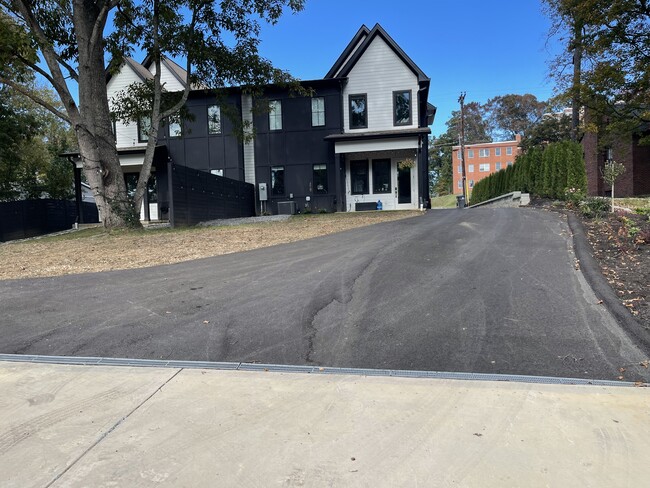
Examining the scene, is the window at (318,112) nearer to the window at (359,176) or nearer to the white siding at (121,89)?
the window at (359,176)

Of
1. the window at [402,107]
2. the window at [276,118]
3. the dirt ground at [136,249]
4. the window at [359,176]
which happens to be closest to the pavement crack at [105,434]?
the dirt ground at [136,249]

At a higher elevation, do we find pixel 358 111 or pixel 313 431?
pixel 358 111

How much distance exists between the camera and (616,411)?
3.20m

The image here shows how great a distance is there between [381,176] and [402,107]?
3.31 metres

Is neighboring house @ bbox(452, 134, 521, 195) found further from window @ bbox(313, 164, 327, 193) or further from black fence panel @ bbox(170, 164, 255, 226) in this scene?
black fence panel @ bbox(170, 164, 255, 226)

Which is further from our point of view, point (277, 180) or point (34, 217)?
point (277, 180)

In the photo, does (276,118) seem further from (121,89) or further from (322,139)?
(121,89)

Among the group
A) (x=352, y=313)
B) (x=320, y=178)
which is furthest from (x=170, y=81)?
(x=352, y=313)

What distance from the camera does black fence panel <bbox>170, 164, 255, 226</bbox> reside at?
15.2 metres

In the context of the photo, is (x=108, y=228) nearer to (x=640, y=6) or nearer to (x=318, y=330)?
(x=318, y=330)

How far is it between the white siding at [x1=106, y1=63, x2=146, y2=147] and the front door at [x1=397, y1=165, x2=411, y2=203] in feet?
42.4

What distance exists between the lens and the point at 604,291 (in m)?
5.54

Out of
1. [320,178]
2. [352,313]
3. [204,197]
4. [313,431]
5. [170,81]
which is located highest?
[170,81]

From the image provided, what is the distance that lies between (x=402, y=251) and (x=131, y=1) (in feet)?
42.6
